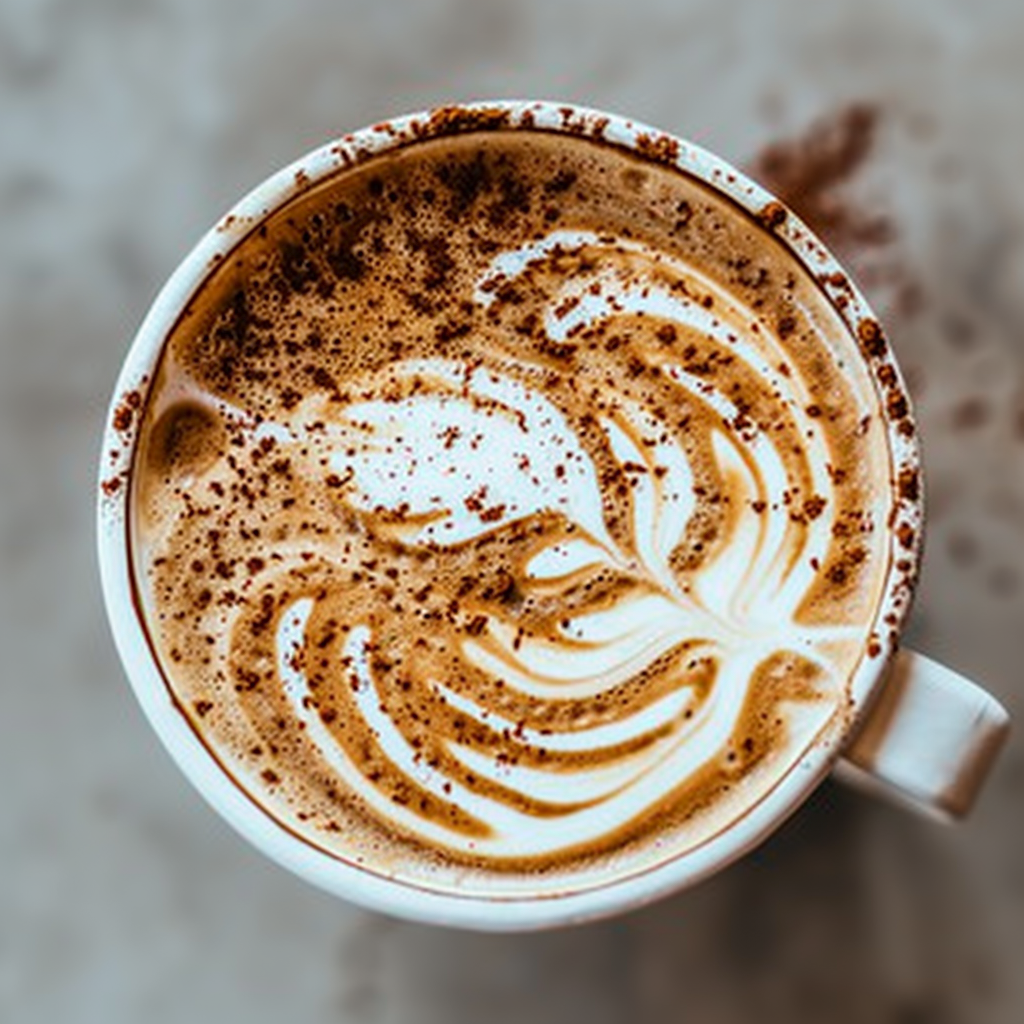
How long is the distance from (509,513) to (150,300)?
1.56ft

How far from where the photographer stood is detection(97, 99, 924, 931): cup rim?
96 cm

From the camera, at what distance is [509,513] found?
102 centimetres

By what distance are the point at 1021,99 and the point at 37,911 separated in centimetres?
100

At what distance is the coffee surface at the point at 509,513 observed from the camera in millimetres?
996

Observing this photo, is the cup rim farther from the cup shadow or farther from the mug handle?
the cup shadow

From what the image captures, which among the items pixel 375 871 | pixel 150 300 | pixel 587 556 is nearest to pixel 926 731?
pixel 587 556

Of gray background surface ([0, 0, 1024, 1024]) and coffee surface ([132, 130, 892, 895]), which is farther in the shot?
gray background surface ([0, 0, 1024, 1024])

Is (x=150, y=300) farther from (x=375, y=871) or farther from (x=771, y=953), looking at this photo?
(x=771, y=953)

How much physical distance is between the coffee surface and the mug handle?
3 centimetres

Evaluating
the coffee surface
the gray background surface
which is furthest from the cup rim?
the gray background surface

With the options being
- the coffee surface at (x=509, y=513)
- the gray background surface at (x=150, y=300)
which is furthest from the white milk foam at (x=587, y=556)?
the gray background surface at (x=150, y=300)

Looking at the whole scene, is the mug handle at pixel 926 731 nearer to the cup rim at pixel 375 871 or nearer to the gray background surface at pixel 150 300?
the cup rim at pixel 375 871

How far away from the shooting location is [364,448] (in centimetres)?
104

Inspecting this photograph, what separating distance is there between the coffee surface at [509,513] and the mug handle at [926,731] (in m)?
0.03
